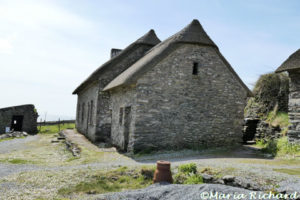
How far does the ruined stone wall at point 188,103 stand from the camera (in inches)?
522

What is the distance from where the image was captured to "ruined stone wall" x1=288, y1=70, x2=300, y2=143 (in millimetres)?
12055

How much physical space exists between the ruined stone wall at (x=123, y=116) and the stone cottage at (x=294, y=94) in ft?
21.8

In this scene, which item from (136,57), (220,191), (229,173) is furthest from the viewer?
(136,57)

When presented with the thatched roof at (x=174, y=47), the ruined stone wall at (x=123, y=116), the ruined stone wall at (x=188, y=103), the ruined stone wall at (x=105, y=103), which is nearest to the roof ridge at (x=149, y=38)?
the ruined stone wall at (x=105, y=103)

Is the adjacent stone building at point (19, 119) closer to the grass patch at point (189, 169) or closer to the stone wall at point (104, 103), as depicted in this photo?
the stone wall at point (104, 103)

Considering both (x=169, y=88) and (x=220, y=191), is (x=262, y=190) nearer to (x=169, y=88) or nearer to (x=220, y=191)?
(x=220, y=191)

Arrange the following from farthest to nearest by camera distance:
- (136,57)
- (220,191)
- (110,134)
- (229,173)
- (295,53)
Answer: (136,57)
(110,134)
(295,53)
(229,173)
(220,191)

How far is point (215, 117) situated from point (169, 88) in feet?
9.45

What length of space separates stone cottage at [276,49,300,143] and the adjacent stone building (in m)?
25.1

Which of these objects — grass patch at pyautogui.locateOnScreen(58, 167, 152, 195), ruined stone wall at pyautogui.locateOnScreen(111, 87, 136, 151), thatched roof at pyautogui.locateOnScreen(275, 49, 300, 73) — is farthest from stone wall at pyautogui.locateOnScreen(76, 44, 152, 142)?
thatched roof at pyautogui.locateOnScreen(275, 49, 300, 73)

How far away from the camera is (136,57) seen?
19062 millimetres

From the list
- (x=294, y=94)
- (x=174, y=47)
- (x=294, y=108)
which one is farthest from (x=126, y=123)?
(x=294, y=94)

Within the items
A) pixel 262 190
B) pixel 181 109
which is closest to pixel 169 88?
pixel 181 109

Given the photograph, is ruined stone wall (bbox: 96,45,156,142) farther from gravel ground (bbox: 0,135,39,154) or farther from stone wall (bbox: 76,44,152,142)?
gravel ground (bbox: 0,135,39,154)
